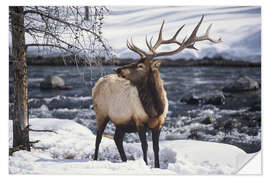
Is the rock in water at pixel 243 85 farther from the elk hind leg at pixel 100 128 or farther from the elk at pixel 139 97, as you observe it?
the elk hind leg at pixel 100 128

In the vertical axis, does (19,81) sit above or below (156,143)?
above

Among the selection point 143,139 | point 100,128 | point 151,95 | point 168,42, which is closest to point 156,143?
point 143,139

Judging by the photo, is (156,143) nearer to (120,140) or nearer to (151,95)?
(120,140)

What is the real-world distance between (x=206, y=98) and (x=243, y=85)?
1.37 feet

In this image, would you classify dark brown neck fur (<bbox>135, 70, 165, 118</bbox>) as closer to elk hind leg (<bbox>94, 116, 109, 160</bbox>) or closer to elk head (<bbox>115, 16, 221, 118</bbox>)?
elk head (<bbox>115, 16, 221, 118</bbox>)

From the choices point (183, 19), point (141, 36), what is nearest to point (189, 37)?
point (183, 19)

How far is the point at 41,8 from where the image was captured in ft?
12.8

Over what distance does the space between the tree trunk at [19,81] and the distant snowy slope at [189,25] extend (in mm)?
906

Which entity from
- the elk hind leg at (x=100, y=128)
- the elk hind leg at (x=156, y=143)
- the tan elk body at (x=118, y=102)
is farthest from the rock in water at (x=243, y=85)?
the elk hind leg at (x=100, y=128)

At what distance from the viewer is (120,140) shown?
3.89m

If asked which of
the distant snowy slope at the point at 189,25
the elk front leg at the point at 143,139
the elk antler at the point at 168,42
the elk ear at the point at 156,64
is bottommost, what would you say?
the elk front leg at the point at 143,139

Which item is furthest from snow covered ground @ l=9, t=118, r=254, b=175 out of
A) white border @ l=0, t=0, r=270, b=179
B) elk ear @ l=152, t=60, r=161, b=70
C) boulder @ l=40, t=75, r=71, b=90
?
elk ear @ l=152, t=60, r=161, b=70

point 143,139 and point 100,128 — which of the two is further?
point 100,128

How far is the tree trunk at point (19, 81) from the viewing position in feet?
12.7
